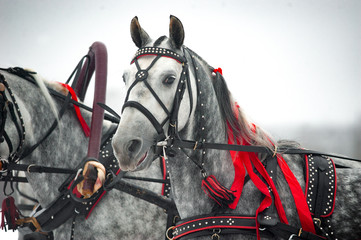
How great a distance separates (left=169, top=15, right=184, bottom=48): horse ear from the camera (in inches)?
95.0

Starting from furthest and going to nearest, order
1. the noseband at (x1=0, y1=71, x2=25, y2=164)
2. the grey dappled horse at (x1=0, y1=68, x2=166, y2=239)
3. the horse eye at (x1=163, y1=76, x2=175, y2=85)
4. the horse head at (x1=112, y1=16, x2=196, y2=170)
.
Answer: the grey dappled horse at (x1=0, y1=68, x2=166, y2=239)
the noseband at (x1=0, y1=71, x2=25, y2=164)
the horse eye at (x1=163, y1=76, x2=175, y2=85)
the horse head at (x1=112, y1=16, x2=196, y2=170)

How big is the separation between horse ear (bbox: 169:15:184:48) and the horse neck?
0.20 m

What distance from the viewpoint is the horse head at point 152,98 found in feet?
7.18

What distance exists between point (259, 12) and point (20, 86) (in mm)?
72778

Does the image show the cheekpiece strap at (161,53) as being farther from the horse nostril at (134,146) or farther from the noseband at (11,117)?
the noseband at (11,117)

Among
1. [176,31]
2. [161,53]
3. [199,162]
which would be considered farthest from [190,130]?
[176,31]

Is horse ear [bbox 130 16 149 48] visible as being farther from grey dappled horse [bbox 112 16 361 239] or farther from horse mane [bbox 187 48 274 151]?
horse mane [bbox 187 48 274 151]

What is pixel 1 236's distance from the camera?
295 inches

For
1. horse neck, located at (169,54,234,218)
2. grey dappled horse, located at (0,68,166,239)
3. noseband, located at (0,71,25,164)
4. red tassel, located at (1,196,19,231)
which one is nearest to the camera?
horse neck, located at (169,54,234,218)

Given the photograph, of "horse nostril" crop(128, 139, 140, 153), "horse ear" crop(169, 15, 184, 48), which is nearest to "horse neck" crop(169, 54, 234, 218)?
"horse ear" crop(169, 15, 184, 48)

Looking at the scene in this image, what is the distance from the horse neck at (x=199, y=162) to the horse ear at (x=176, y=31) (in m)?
0.20

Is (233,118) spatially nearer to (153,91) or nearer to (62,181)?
(153,91)

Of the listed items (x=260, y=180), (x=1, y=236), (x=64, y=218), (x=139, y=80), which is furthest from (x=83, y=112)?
(x=1, y=236)

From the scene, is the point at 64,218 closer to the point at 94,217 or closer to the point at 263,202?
the point at 94,217
